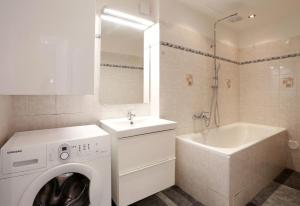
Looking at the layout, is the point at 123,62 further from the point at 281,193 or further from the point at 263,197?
the point at 281,193

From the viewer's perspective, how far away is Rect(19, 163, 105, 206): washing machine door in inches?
39.4

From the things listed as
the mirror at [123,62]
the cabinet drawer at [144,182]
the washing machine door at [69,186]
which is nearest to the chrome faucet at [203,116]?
the mirror at [123,62]

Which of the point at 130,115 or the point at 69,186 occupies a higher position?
the point at 130,115

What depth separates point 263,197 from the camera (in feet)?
5.88

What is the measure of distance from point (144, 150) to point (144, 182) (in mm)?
302

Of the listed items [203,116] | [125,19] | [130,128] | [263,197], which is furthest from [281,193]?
[125,19]

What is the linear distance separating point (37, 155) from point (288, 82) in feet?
10.5

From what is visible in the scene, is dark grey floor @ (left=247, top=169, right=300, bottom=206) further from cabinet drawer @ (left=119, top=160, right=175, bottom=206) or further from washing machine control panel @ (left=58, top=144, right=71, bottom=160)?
washing machine control panel @ (left=58, top=144, right=71, bottom=160)

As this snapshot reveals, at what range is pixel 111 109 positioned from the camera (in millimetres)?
1834

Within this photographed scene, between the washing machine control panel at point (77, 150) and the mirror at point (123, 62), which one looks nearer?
the washing machine control panel at point (77, 150)

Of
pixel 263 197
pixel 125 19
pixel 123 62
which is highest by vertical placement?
pixel 125 19

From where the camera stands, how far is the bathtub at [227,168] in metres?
1.49

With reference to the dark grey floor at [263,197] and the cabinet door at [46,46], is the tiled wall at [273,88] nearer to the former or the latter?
the dark grey floor at [263,197]

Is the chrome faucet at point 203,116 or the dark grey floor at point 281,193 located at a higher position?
the chrome faucet at point 203,116
